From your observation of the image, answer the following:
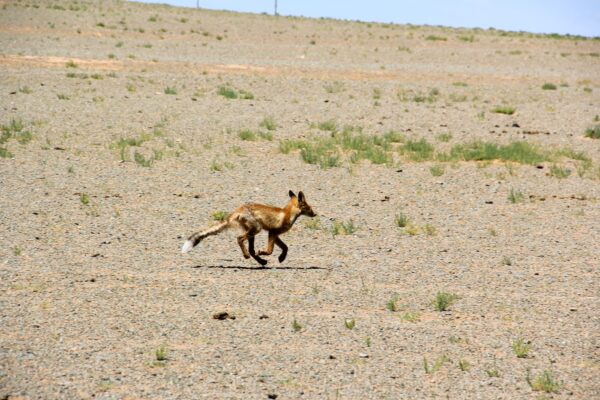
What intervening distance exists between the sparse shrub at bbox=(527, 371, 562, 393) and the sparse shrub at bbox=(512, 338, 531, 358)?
65 centimetres

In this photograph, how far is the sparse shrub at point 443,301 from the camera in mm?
11312

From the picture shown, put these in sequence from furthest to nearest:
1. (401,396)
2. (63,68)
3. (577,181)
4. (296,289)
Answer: (63,68)
(577,181)
(296,289)
(401,396)

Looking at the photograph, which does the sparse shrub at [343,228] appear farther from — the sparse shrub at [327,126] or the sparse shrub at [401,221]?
the sparse shrub at [327,126]

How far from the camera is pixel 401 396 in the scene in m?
8.66

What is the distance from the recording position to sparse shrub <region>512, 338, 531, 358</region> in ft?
32.2

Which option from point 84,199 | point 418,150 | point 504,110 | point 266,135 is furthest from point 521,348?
point 504,110

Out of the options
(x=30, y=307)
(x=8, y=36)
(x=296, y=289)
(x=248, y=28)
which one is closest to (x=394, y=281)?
(x=296, y=289)

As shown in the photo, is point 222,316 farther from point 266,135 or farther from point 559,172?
point 266,135

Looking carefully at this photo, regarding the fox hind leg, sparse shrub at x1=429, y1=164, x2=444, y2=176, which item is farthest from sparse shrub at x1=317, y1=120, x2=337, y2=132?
the fox hind leg

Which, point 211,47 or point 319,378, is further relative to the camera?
point 211,47

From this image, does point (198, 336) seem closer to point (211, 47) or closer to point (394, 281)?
point (394, 281)

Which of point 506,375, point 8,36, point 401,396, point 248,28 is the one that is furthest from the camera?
point 248,28

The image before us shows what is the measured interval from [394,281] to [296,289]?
4.57 feet

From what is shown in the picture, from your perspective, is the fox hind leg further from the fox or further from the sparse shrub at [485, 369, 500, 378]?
the sparse shrub at [485, 369, 500, 378]
